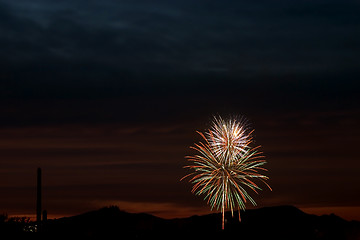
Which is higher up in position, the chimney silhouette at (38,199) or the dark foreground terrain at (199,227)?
the chimney silhouette at (38,199)

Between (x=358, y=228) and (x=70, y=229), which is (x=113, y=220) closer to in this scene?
(x=70, y=229)

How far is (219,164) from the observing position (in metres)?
54.4

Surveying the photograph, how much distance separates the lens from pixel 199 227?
7050cm

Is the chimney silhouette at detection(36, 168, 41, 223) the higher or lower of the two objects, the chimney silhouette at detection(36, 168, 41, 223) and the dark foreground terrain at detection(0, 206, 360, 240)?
the higher

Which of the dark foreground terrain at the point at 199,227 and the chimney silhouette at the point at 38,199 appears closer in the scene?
the chimney silhouette at the point at 38,199

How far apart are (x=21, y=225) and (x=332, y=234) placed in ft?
109

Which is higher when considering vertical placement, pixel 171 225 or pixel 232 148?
pixel 232 148

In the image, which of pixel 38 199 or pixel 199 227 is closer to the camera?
pixel 38 199

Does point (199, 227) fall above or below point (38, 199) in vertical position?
below

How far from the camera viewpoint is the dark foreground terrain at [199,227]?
67562 millimetres

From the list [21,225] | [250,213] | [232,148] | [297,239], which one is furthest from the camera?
[250,213]

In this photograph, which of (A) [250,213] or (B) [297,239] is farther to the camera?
(A) [250,213]

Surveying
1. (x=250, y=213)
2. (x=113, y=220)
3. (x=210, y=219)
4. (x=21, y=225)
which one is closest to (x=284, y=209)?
(x=250, y=213)

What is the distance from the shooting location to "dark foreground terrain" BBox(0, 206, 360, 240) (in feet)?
222
